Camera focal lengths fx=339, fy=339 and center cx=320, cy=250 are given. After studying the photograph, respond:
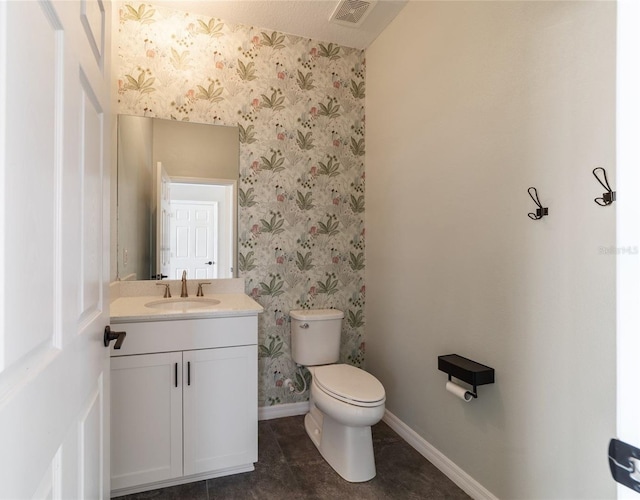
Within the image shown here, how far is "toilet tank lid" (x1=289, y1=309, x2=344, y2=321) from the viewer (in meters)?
2.30

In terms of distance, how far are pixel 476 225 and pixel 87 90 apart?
5.13 feet

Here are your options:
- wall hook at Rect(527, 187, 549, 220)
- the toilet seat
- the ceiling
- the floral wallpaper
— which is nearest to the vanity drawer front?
the toilet seat

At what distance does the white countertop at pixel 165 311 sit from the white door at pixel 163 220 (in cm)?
23

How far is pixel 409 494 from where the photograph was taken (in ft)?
5.44

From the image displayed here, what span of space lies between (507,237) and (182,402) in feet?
5.64

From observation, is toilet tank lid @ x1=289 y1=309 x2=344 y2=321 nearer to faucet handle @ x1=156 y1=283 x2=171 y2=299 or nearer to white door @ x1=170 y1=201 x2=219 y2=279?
white door @ x1=170 y1=201 x2=219 y2=279

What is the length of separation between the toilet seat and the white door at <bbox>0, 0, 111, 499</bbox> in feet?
3.56

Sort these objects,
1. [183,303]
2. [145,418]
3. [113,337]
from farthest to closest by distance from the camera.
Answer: [183,303]
[145,418]
[113,337]

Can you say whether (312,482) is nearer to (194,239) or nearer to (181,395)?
(181,395)

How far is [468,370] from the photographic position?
4.96ft

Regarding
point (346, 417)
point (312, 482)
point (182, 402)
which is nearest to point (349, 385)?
point (346, 417)

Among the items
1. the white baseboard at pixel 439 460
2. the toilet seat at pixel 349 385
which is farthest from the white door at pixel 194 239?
the white baseboard at pixel 439 460
